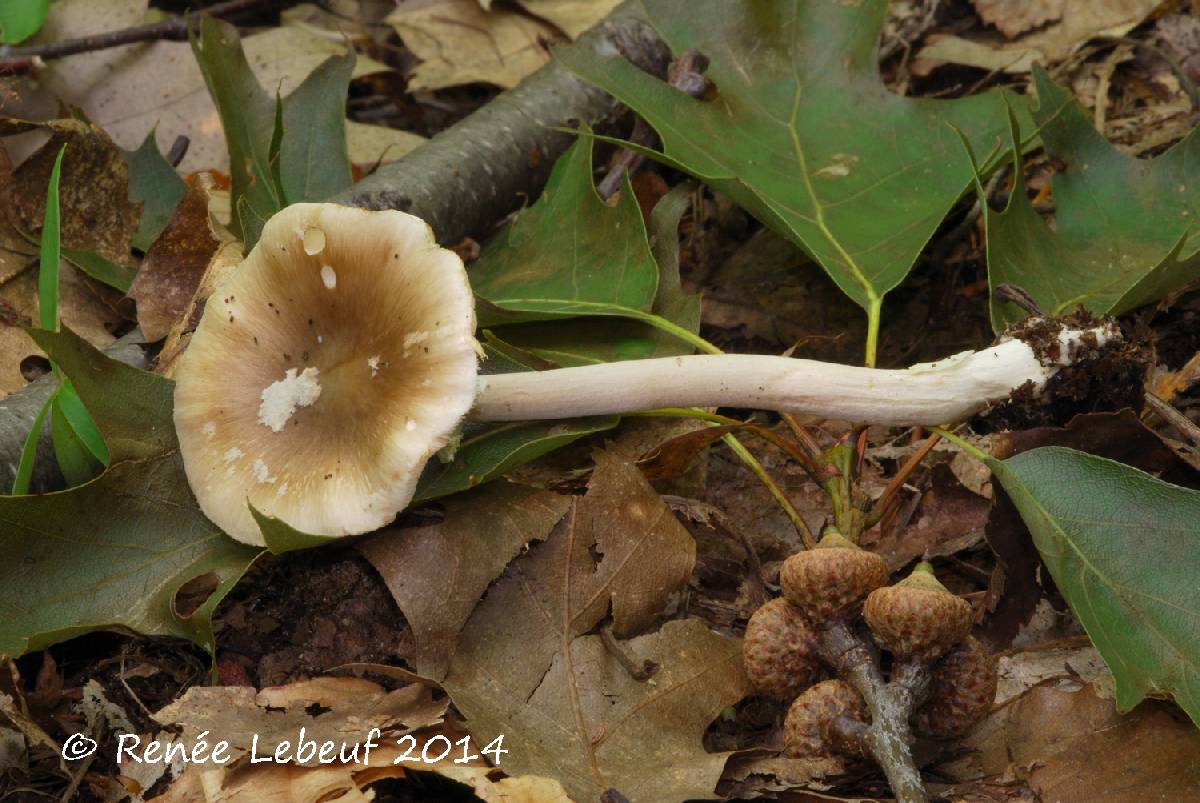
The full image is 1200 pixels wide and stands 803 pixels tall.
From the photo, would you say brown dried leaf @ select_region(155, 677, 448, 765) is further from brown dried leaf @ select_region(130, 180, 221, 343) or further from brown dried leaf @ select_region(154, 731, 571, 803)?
brown dried leaf @ select_region(130, 180, 221, 343)

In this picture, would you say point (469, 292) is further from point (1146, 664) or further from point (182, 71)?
point (182, 71)

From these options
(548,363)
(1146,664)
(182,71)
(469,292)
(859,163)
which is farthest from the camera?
(182,71)

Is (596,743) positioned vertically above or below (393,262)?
below

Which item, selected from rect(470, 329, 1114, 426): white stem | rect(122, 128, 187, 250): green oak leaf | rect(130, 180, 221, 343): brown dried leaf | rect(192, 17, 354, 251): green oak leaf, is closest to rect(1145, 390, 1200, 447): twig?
rect(470, 329, 1114, 426): white stem

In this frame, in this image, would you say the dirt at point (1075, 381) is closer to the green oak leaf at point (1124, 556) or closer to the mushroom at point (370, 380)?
the mushroom at point (370, 380)

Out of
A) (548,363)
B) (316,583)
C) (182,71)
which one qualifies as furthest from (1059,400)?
(182,71)

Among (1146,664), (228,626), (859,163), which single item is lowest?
(228,626)
